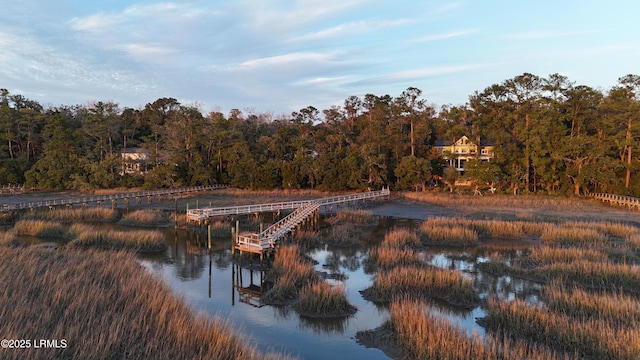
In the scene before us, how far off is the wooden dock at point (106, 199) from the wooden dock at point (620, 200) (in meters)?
43.8

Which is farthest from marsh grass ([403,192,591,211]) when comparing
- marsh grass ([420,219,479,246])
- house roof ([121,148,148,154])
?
house roof ([121,148,148,154])

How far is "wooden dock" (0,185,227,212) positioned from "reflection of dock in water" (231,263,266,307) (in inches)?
971

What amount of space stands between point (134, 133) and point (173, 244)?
44.5 metres

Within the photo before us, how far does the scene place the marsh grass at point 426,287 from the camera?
14.3 meters

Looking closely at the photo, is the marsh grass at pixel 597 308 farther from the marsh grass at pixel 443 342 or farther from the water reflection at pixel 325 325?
the water reflection at pixel 325 325

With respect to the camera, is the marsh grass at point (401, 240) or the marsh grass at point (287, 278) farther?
the marsh grass at point (401, 240)

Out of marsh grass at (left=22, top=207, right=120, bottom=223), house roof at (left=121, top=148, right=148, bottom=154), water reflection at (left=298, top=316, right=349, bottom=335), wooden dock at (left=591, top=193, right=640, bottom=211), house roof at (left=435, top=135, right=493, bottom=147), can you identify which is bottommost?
water reflection at (left=298, top=316, right=349, bottom=335)

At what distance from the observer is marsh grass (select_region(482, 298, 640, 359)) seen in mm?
9266

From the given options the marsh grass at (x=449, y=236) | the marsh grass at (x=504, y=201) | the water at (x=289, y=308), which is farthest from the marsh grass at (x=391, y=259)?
the marsh grass at (x=504, y=201)

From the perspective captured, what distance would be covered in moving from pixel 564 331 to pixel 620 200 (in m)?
35.6

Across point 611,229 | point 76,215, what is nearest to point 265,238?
A: point 76,215

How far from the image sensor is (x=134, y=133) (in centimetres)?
6209

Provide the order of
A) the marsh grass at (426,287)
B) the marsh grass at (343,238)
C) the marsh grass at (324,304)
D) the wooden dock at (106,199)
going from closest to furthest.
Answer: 1. the marsh grass at (324,304)
2. the marsh grass at (426,287)
3. the marsh grass at (343,238)
4. the wooden dock at (106,199)

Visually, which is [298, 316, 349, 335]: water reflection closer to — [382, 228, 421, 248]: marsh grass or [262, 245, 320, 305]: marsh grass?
[262, 245, 320, 305]: marsh grass
